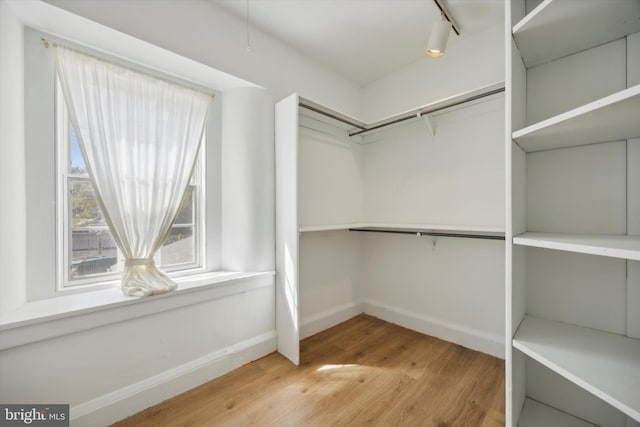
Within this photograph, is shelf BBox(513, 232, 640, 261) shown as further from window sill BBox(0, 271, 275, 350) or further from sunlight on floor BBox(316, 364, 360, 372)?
window sill BBox(0, 271, 275, 350)

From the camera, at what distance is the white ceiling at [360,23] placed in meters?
1.88

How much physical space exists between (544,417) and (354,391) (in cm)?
101

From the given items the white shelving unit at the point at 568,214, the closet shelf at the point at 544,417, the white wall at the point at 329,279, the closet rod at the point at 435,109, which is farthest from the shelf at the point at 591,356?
the white wall at the point at 329,279

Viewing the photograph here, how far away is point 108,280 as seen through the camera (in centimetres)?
174

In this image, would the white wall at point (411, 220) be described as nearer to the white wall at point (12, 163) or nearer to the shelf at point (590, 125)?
the shelf at point (590, 125)

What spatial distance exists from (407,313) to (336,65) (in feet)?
8.91

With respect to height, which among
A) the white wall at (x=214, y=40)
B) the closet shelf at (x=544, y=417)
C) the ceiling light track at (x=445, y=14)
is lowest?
the closet shelf at (x=544, y=417)

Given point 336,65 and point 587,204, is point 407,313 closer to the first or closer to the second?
point 587,204

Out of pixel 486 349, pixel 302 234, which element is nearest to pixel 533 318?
pixel 486 349

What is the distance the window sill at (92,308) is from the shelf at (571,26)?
2194 millimetres

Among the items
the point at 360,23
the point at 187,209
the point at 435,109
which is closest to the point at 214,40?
the point at 360,23

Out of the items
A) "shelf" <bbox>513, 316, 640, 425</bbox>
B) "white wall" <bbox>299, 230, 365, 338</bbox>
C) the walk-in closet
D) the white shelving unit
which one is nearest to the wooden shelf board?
the walk-in closet

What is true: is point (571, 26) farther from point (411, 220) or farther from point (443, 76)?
point (411, 220)

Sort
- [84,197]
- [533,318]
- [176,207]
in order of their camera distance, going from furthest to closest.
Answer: [176,207], [84,197], [533,318]
